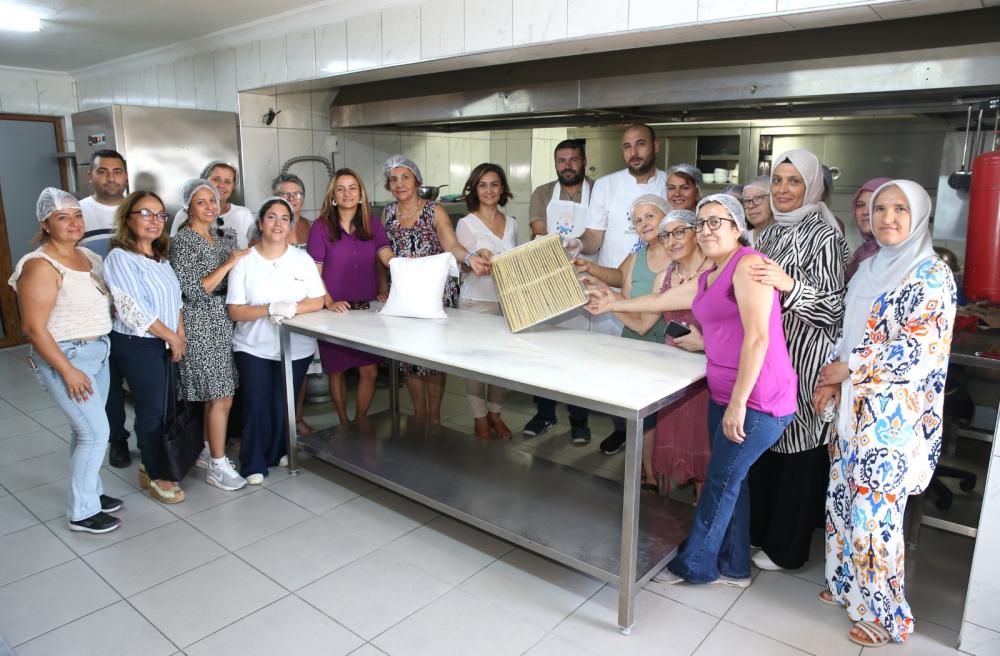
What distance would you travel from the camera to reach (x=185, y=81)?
4859 mm

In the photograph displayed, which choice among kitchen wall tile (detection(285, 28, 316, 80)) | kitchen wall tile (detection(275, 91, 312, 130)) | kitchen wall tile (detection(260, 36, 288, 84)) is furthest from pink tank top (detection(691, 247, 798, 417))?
kitchen wall tile (detection(275, 91, 312, 130))

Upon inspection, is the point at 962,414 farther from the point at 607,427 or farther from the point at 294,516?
the point at 294,516

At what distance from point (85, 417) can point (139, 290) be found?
522 mm

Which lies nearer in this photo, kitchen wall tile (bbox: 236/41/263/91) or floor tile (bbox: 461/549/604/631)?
floor tile (bbox: 461/549/604/631)

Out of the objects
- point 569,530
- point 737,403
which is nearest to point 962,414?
point 737,403

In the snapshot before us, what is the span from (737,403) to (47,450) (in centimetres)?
351

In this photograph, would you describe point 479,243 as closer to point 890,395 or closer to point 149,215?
point 149,215

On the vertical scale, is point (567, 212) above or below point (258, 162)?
below

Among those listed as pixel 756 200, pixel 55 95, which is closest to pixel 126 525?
pixel 756 200

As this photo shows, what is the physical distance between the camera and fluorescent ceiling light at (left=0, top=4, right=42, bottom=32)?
3.72 m

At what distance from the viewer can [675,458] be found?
263 centimetres

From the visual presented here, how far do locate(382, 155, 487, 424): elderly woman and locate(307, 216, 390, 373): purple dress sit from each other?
3.9 inches

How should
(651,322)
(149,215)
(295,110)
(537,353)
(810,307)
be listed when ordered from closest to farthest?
(810,307) < (537,353) < (149,215) < (651,322) < (295,110)

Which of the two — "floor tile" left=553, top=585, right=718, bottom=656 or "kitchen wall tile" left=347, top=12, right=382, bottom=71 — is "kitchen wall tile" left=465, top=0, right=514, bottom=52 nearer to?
"kitchen wall tile" left=347, top=12, right=382, bottom=71
